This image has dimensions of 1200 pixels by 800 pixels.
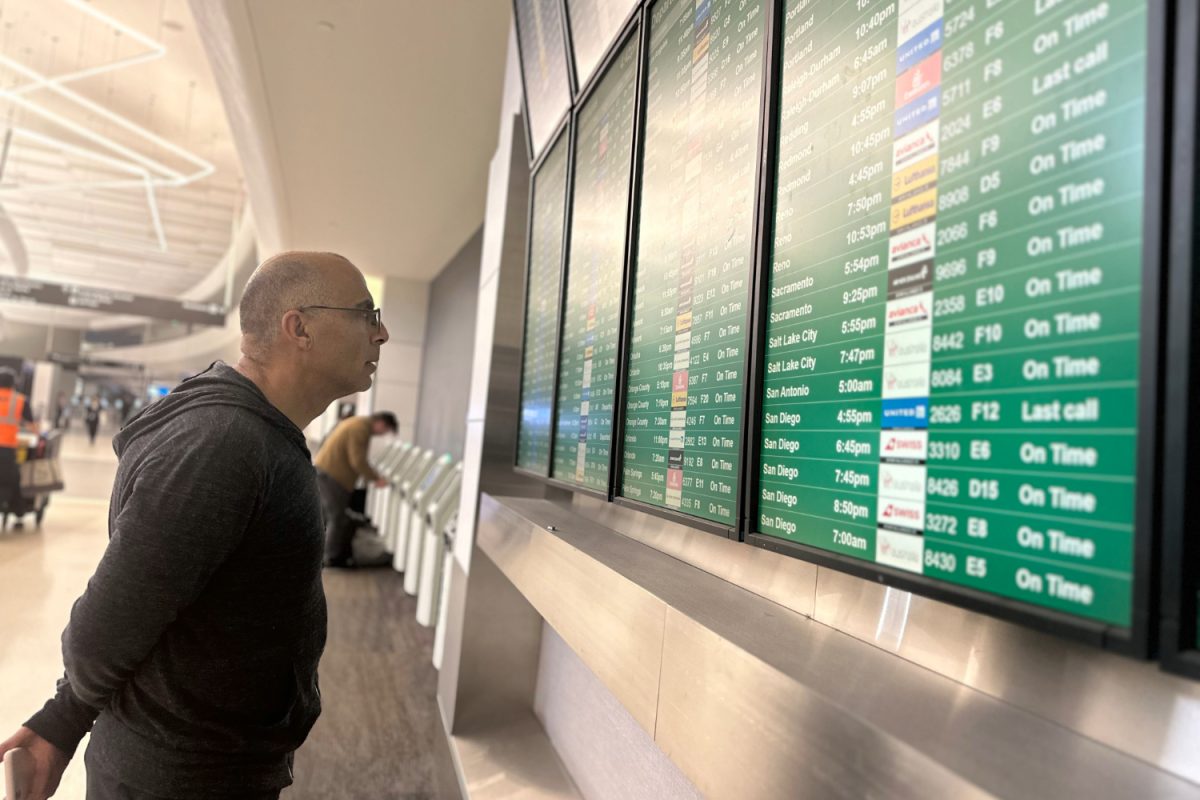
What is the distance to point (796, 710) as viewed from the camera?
2.43 feet

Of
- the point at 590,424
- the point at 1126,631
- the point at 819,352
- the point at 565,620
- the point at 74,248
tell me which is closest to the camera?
the point at 1126,631

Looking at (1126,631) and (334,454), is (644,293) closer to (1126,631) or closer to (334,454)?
(1126,631)

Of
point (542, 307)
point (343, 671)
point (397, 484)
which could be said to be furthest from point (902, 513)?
point (397, 484)

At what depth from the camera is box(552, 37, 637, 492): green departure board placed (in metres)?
1.86

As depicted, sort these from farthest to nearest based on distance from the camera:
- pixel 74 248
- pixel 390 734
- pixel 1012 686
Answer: pixel 74 248 → pixel 390 734 → pixel 1012 686

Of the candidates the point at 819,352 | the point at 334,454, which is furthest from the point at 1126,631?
the point at 334,454

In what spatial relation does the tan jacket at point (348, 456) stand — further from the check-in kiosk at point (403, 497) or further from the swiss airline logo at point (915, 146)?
the swiss airline logo at point (915, 146)

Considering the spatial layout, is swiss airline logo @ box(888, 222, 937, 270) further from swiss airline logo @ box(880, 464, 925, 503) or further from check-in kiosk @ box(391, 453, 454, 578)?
check-in kiosk @ box(391, 453, 454, 578)

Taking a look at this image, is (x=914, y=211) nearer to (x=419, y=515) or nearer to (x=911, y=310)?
(x=911, y=310)

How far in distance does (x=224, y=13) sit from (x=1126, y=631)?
4369mm

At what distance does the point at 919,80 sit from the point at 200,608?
1300mm

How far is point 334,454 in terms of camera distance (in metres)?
6.65

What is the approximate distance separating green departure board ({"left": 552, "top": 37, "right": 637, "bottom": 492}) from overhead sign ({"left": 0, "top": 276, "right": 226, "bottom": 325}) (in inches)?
483

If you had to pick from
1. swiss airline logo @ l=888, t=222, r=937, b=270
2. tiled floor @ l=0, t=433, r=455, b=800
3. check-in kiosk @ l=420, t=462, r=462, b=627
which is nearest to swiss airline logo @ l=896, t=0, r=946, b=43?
swiss airline logo @ l=888, t=222, r=937, b=270
